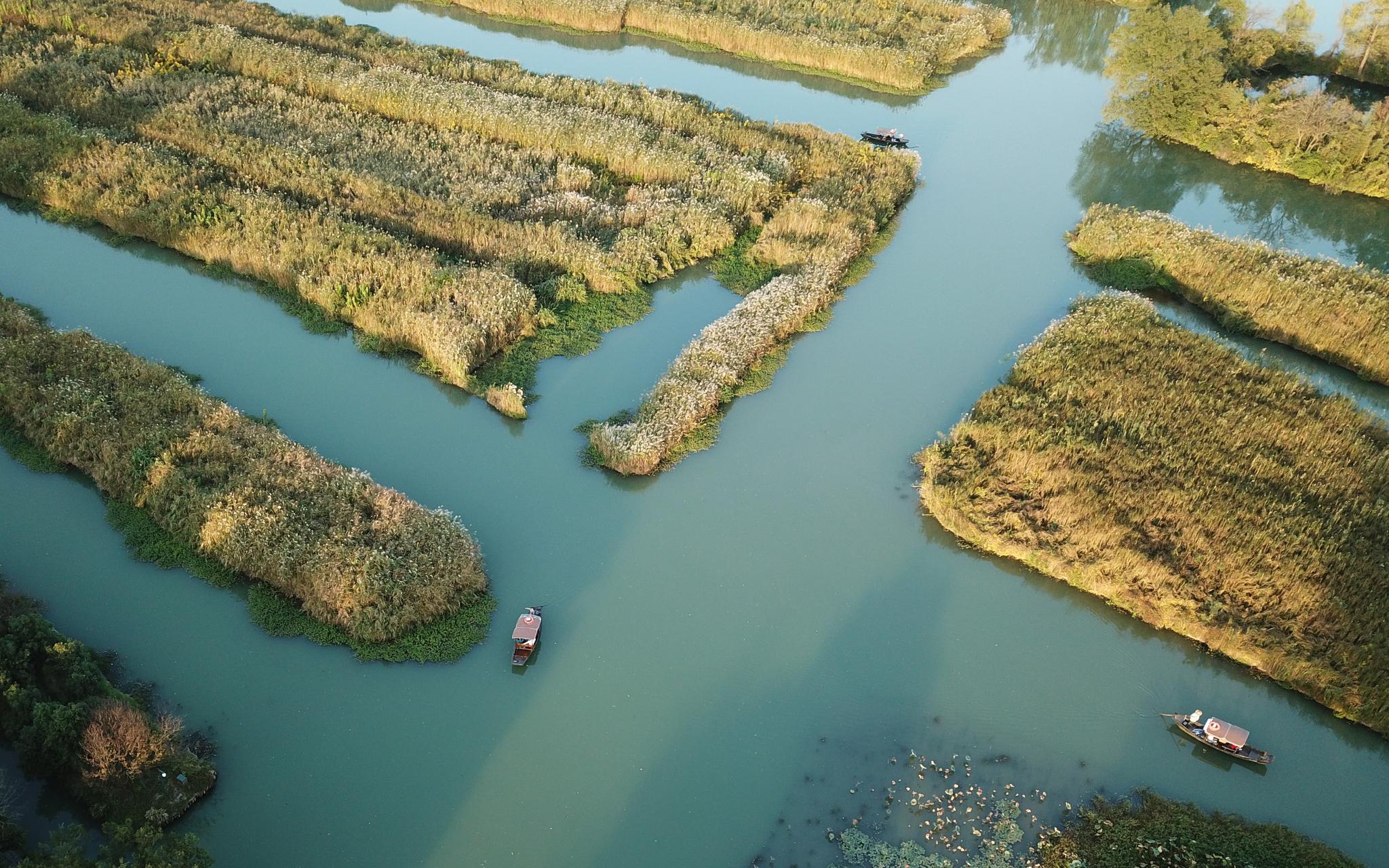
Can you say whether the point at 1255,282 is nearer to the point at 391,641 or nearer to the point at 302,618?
the point at 391,641

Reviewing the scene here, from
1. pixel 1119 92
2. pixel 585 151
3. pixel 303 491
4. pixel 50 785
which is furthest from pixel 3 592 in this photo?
pixel 1119 92

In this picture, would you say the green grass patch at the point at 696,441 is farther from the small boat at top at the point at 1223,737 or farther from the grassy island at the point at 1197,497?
the small boat at top at the point at 1223,737

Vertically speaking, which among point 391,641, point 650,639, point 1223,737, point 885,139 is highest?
point 885,139

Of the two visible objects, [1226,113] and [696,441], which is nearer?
[696,441]

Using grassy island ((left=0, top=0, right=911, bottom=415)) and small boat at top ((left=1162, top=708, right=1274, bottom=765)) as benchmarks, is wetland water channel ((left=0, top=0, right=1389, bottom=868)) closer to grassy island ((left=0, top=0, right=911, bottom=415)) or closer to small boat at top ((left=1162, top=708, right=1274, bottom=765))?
small boat at top ((left=1162, top=708, right=1274, bottom=765))

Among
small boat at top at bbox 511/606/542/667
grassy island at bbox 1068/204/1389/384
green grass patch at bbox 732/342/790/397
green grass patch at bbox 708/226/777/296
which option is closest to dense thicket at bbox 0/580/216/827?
small boat at top at bbox 511/606/542/667

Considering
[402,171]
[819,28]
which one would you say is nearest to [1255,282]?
[819,28]
